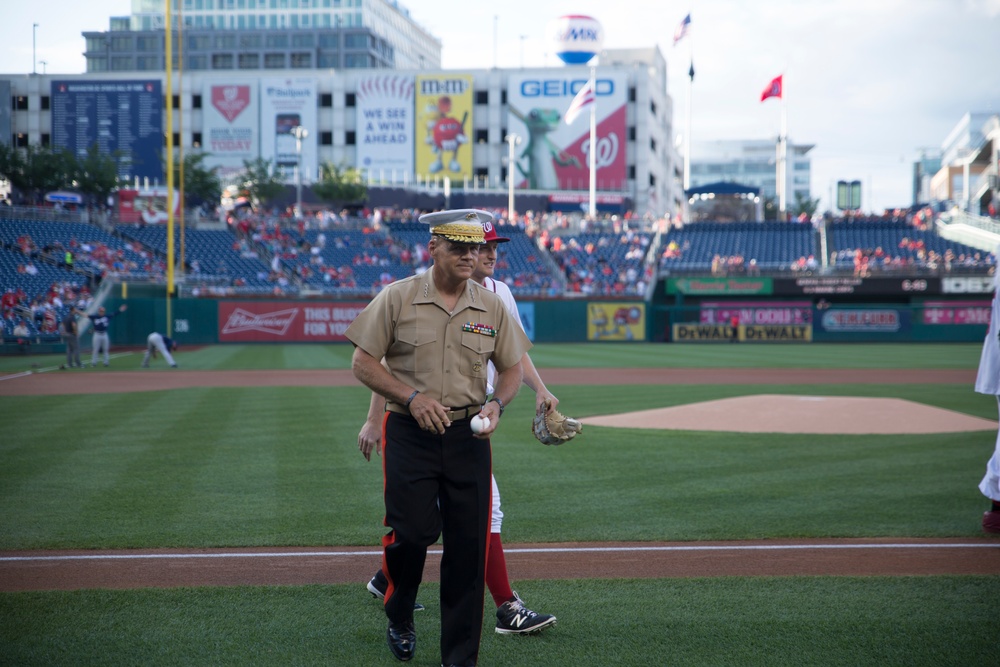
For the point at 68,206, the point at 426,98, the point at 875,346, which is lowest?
the point at 875,346

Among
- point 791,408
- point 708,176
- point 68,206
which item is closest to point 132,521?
point 791,408

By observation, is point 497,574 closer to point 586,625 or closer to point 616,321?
point 586,625

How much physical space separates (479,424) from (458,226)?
96 cm

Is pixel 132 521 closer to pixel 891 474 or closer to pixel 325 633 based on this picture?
pixel 325 633

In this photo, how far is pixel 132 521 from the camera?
7363 millimetres

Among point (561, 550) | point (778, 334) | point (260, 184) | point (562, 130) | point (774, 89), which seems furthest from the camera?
point (562, 130)

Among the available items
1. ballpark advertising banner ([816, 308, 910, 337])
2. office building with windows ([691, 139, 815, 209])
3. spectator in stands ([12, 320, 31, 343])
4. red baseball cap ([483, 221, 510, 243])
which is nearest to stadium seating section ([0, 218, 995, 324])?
ballpark advertising banner ([816, 308, 910, 337])

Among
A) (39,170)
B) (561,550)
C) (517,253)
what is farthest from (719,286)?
(39,170)

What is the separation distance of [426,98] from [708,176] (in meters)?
93.9

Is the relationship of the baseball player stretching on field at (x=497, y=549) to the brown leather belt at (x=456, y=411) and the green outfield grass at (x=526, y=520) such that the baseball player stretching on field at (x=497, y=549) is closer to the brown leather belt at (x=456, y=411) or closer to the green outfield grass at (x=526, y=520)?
the green outfield grass at (x=526, y=520)

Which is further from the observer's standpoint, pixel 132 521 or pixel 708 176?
pixel 708 176

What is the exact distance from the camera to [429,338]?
4293 millimetres

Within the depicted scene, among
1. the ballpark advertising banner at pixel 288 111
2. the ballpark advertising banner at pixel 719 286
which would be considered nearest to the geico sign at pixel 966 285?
the ballpark advertising banner at pixel 719 286

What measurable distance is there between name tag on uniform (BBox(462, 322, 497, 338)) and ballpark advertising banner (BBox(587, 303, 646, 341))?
37472 mm
